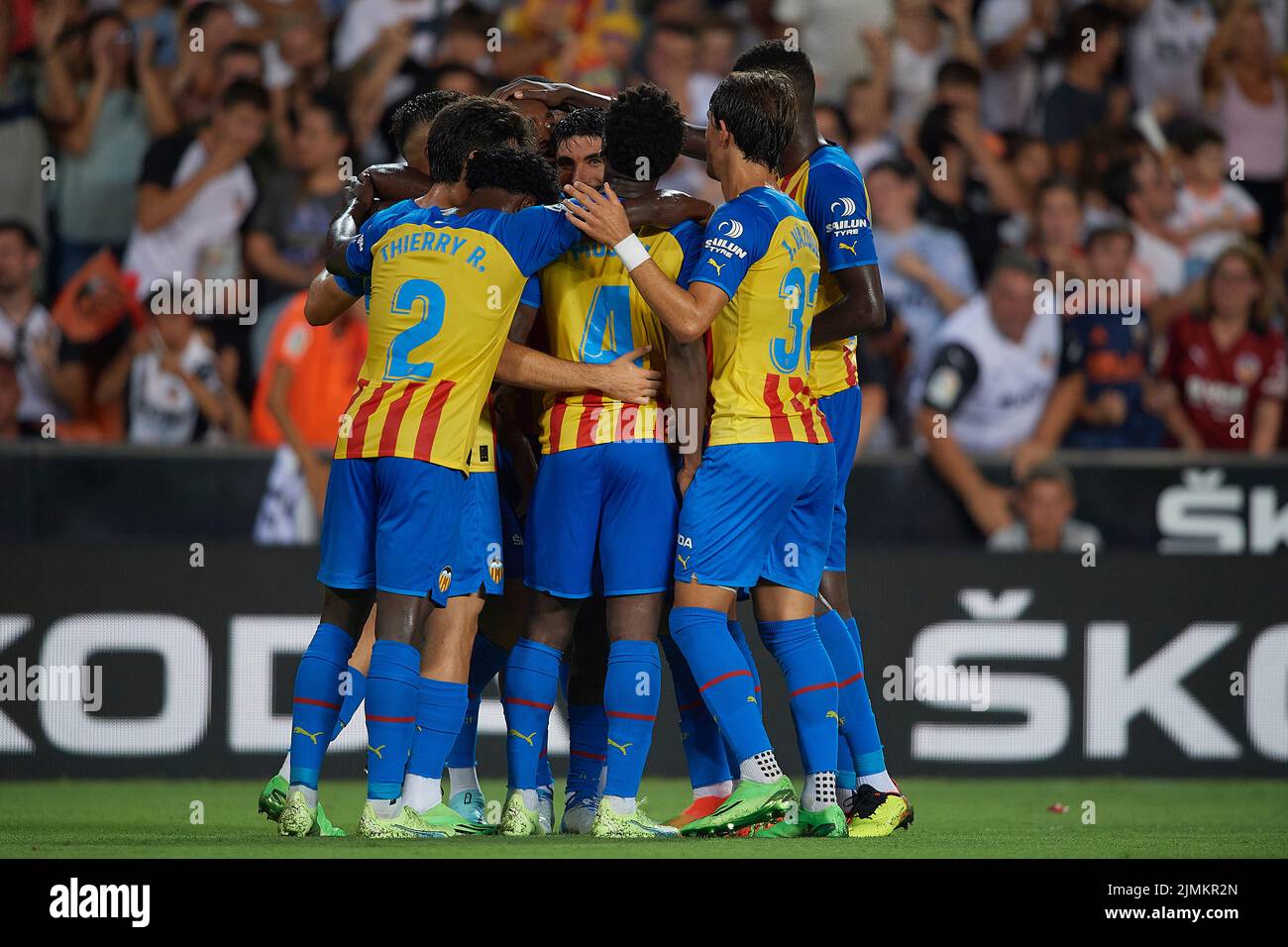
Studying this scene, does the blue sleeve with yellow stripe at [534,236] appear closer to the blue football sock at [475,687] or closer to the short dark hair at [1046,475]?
the blue football sock at [475,687]

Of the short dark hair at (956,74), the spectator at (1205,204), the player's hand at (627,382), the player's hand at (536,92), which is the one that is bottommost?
the player's hand at (627,382)

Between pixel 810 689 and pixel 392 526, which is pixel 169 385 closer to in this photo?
pixel 392 526

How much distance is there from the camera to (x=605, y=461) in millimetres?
6152

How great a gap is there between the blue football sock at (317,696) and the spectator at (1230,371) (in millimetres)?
6248

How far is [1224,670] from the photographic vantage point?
9008mm

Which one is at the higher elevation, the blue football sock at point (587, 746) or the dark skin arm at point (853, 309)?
the dark skin arm at point (853, 309)

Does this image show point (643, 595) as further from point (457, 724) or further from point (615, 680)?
point (457, 724)

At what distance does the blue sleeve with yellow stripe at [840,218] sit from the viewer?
6.40 meters

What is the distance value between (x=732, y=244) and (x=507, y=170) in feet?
2.61

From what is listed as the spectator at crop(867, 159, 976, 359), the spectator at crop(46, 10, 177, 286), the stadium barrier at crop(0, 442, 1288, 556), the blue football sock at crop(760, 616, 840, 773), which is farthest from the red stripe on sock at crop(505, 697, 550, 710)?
the spectator at crop(46, 10, 177, 286)

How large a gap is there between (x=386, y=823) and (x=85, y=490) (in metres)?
4.22

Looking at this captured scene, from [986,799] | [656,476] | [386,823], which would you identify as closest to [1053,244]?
[986,799]

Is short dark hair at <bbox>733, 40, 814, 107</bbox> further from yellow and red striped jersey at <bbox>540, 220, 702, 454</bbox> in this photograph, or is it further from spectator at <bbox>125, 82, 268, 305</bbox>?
spectator at <bbox>125, 82, 268, 305</bbox>

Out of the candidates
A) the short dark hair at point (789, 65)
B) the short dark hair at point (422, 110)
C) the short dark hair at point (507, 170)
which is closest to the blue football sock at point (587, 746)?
the short dark hair at point (507, 170)
